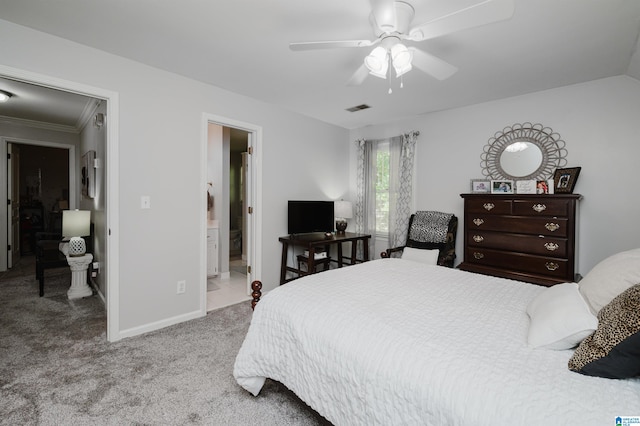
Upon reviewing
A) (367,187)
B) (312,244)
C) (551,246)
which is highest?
(367,187)

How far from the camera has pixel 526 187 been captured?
3076mm

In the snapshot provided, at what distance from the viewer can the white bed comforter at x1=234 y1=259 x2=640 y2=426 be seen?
90 cm

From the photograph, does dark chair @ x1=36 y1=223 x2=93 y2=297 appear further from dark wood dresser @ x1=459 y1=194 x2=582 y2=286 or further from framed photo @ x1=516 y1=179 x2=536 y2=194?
framed photo @ x1=516 y1=179 x2=536 y2=194

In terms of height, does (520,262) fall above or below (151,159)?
below

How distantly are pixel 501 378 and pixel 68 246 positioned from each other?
15.0 feet

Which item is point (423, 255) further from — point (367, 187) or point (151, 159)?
point (151, 159)

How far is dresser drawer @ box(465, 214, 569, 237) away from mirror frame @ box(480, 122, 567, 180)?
0.63 metres

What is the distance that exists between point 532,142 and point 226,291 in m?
4.12

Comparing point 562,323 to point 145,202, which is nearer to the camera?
point 562,323

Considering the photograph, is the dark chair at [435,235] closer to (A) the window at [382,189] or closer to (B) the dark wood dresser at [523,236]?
(B) the dark wood dresser at [523,236]

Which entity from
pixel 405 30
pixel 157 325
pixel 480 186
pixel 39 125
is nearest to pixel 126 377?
pixel 157 325

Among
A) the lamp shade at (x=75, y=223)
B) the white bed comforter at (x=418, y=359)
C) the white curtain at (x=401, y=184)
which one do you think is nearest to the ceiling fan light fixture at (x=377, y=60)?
the white bed comforter at (x=418, y=359)

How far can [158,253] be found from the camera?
283 centimetres

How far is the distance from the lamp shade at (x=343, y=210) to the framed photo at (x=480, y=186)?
65.7 inches
